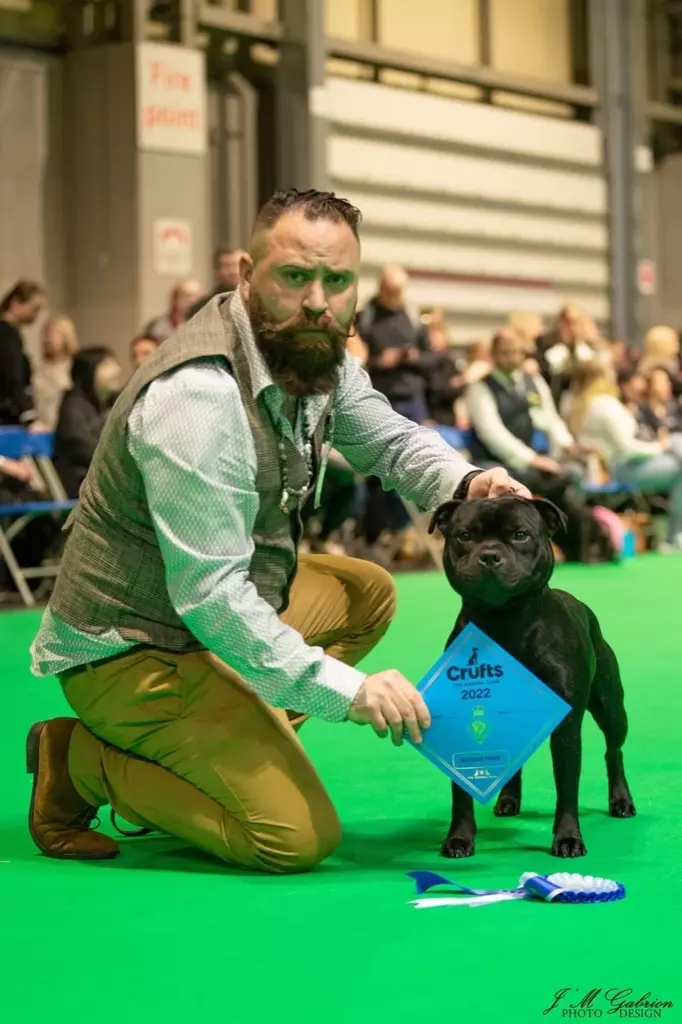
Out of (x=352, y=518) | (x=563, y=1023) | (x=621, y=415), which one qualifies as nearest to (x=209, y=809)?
(x=563, y=1023)

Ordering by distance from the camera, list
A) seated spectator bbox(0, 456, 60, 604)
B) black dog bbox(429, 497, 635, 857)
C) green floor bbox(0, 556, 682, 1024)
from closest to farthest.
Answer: green floor bbox(0, 556, 682, 1024) < black dog bbox(429, 497, 635, 857) < seated spectator bbox(0, 456, 60, 604)

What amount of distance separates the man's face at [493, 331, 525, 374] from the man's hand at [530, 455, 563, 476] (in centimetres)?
47

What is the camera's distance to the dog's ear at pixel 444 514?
2695 millimetres

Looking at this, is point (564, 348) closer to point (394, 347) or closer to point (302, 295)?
point (394, 347)

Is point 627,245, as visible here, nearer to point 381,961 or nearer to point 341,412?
point 341,412

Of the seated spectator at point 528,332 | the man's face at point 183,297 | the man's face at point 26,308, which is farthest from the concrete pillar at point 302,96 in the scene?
the man's face at point 26,308

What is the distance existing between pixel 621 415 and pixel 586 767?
572cm

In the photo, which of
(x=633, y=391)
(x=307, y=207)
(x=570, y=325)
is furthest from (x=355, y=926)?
(x=633, y=391)

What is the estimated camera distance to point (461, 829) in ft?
8.98

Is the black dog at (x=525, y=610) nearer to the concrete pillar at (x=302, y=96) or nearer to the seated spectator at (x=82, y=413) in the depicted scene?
the seated spectator at (x=82, y=413)

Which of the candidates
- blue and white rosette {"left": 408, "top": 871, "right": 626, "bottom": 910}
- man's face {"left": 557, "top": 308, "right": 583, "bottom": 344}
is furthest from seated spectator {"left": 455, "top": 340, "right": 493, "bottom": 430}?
blue and white rosette {"left": 408, "top": 871, "right": 626, "bottom": 910}

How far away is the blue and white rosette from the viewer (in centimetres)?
240

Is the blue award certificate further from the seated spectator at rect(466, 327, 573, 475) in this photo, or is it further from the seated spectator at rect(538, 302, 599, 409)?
the seated spectator at rect(538, 302, 599, 409)

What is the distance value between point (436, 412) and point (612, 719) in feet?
20.5
